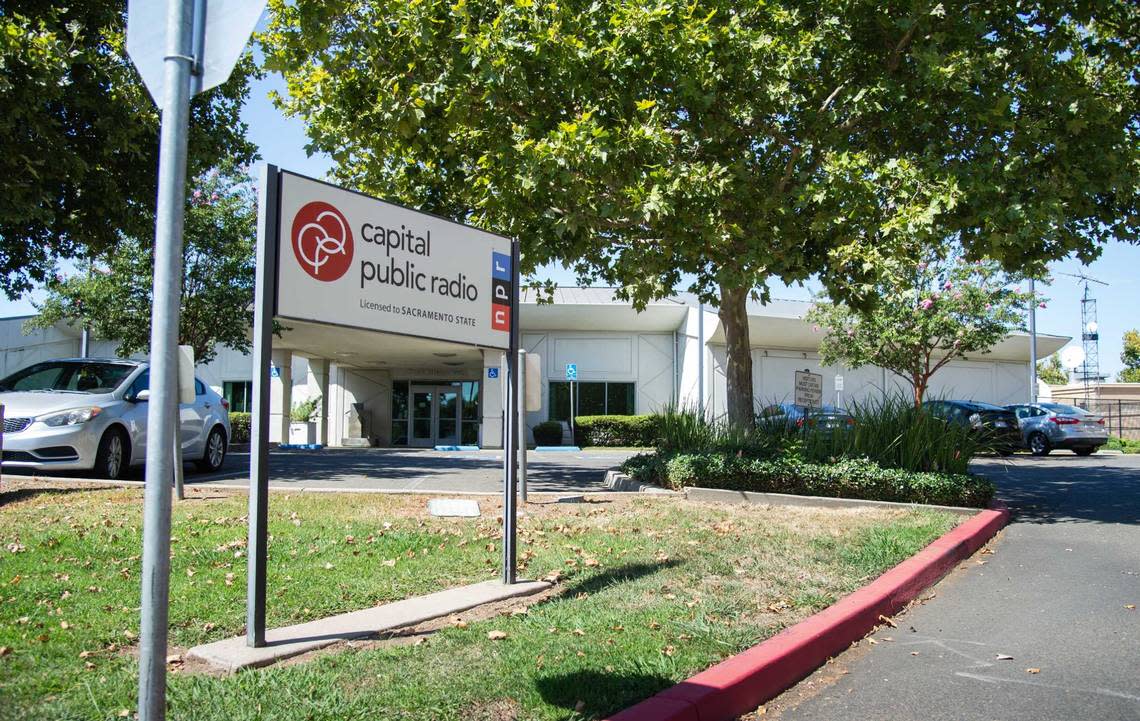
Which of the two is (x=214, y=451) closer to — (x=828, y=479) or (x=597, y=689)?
(x=828, y=479)

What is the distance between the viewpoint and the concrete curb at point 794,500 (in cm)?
1014

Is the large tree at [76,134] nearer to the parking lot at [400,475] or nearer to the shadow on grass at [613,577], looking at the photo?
the parking lot at [400,475]

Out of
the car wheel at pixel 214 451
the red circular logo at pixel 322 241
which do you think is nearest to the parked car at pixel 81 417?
the car wheel at pixel 214 451

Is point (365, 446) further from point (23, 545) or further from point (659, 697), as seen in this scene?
point (659, 697)

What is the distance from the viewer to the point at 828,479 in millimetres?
10633

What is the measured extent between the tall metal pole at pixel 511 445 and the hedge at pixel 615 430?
24663 mm

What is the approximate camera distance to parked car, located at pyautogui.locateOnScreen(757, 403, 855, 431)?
12031 millimetres

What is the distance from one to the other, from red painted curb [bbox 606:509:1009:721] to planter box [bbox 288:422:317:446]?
89.0 feet

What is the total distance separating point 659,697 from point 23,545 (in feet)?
17.0

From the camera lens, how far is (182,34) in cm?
291

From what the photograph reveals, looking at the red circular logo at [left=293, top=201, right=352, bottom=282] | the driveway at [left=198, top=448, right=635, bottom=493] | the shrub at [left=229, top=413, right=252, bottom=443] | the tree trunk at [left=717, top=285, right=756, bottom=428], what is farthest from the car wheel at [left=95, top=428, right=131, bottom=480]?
the shrub at [left=229, top=413, right=252, bottom=443]

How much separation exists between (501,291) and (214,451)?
8.98 meters

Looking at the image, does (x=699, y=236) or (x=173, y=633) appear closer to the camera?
(x=173, y=633)

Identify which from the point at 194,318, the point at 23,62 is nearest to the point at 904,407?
the point at 23,62
